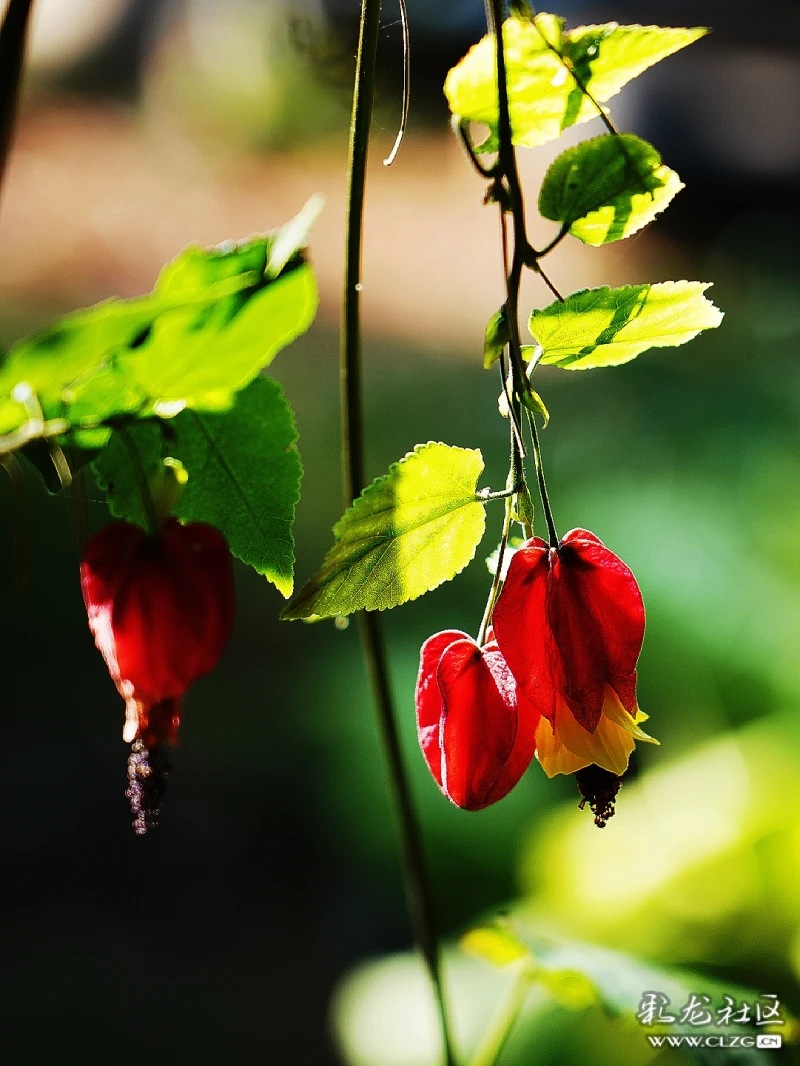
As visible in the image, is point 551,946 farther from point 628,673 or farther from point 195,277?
point 195,277

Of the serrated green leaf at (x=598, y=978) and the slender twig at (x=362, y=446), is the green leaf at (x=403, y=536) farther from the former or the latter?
the serrated green leaf at (x=598, y=978)

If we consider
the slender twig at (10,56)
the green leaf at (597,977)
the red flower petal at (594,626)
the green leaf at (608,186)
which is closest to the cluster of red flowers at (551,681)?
the red flower petal at (594,626)

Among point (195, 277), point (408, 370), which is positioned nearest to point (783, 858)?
point (195, 277)

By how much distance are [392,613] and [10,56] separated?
5.72ft

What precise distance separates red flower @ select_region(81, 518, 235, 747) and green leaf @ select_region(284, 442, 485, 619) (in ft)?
0.20

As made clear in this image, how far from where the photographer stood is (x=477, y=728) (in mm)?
364

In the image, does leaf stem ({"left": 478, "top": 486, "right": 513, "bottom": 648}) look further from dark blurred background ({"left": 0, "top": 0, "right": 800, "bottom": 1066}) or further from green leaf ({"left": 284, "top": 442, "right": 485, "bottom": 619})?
dark blurred background ({"left": 0, "top": 0, "right": 800, "bottom": 1066})

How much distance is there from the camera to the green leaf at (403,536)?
0.33 m

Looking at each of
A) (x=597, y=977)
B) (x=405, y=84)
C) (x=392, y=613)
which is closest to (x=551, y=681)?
(x=405, y=84)

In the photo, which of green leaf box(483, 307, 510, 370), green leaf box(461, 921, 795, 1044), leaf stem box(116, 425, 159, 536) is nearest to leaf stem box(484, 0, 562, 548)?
green leaf box(483, 307, 510, 370)

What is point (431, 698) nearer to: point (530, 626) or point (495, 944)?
point (530, 626)

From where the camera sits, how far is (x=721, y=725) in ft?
4.66

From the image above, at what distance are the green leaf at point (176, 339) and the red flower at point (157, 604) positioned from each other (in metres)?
0.08

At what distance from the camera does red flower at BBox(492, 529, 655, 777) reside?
1.13ft
